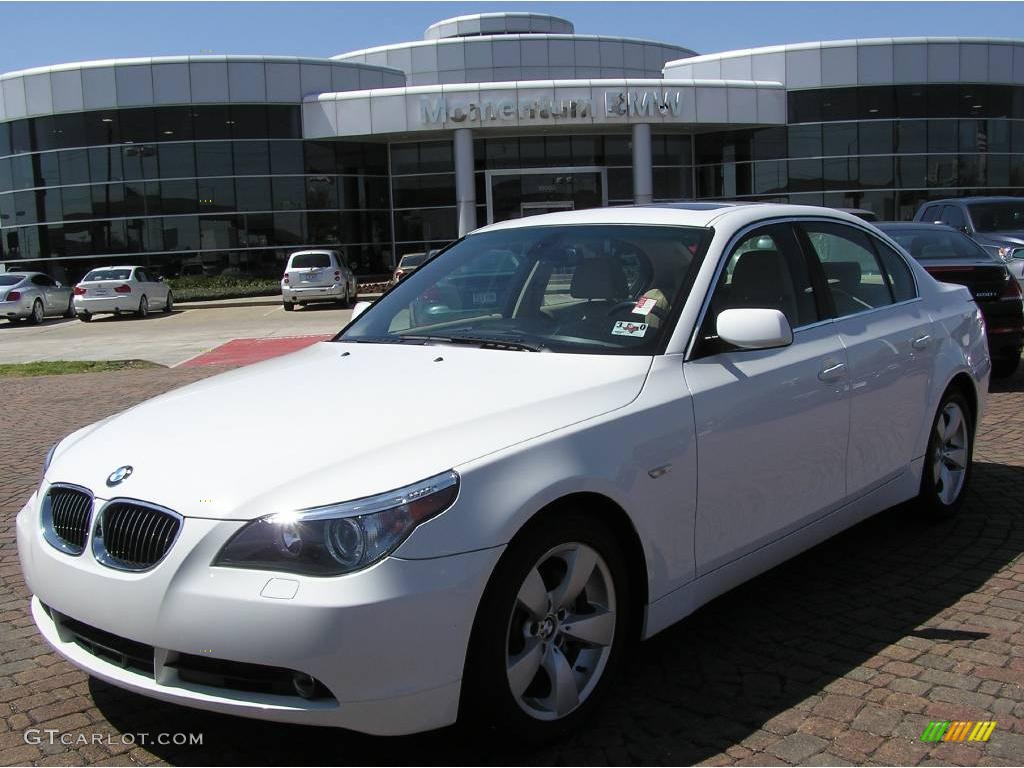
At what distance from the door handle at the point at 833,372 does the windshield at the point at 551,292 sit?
0.75 metres

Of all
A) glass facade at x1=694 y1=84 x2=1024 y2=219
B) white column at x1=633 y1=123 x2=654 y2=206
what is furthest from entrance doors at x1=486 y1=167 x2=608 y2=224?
glass facade at x1=694 y1=84 x2=1024 y2=219

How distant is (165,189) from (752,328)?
117 feet

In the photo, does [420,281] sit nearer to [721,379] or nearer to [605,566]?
[721,379]

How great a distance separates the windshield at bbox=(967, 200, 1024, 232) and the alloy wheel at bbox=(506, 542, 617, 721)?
14734 millimetres

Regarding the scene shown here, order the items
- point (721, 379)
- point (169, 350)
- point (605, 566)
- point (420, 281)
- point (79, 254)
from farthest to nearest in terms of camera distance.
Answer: point (79, 254), point (169, 350), point (420, 281), point (721, 379), point (605, 566)

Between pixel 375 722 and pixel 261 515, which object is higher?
pixel 261 515

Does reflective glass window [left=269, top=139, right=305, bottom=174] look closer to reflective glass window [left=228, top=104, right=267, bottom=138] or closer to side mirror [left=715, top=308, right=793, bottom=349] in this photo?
reflective glass window [left=228, top=104, right=267, bottom=138]

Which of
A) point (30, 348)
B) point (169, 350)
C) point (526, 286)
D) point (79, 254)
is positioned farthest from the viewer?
point (79, 254)

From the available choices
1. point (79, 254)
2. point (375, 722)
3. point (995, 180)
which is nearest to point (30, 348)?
point (79, 254)

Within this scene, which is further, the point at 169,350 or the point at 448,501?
the point at 169,350

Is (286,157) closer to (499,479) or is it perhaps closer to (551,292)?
(551,292)

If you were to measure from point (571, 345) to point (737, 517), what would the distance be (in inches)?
35.7

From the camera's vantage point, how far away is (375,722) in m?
2.73

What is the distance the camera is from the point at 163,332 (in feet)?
78.8
